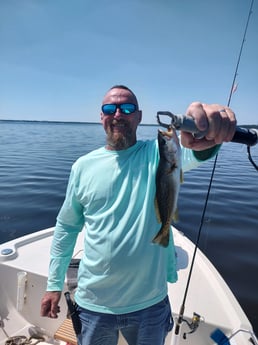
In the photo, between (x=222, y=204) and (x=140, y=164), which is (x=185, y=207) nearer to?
(x=222, y=204)

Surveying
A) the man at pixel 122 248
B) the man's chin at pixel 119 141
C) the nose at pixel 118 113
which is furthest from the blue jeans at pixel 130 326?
the nose at pixel 118 113

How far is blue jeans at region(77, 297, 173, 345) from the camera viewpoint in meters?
2.05

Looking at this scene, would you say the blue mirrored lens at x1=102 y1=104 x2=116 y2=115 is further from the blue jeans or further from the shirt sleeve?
the blue jeans

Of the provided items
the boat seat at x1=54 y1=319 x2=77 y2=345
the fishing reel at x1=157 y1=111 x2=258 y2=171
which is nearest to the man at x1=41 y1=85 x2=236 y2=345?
the fishing reel at x1=157 y1=111 x2=258 y2=171

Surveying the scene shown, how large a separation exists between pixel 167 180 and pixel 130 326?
4.13 ft

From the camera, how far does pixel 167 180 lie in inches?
69.2

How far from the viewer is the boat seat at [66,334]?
3.26 metres

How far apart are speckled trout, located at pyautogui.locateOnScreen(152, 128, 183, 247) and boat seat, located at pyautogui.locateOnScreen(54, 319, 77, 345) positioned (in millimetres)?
2352

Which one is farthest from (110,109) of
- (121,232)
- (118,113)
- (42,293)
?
(42,293)

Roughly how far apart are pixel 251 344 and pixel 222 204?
8.00 metres

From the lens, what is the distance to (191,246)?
14.6ft

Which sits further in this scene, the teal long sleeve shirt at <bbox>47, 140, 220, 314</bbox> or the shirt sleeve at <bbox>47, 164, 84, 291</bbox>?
the shirt sleeve at <bbox>47, 164, 84, 291</bbox>

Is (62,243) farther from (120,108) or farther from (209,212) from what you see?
(209,212)

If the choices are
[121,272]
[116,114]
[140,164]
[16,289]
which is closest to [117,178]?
[140,164]
